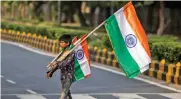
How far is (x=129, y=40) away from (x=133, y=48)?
176 millimetres

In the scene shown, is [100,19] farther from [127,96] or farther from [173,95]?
[127,96]

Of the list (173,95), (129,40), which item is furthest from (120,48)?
(173,95)

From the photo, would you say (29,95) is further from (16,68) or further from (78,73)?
(16,68)

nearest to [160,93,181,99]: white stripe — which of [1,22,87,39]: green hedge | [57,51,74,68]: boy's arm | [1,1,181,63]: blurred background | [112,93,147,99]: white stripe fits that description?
[112,93,147,99]: white stripe

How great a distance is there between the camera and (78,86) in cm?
1264

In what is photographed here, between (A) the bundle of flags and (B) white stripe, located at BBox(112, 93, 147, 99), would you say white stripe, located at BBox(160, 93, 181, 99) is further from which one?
(A) the bundle of flags

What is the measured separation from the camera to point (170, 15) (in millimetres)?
40625

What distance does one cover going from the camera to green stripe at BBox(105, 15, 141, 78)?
8.39 metres

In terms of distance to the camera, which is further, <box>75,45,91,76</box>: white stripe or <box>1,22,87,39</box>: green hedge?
<box>1,22,87,39</box>: green hedge

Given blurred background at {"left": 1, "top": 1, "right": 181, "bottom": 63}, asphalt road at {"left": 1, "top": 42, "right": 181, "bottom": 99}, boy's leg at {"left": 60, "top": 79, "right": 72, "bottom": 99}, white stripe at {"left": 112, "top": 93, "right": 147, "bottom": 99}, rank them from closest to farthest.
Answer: boy's leg at {"left": 60, "top": 79, "right": 72, "bottom": 99} → white stripe at {"left": 112, "top": 93, "right": 147, "bottom": 99} → asphalt road at {"left": 1, "top": 42, "right": 181, "bottom": 99} → blurred background at {"left": 1, "top": 1, "right": 181, "bottom": 63}

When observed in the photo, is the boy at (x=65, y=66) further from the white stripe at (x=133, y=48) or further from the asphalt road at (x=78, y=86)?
the asphalt road at (x=78, y=86)

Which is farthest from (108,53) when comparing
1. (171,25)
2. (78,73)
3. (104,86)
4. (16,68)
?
(171,25)

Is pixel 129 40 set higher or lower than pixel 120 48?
higher

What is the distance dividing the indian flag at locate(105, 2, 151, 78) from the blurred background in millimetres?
5488
